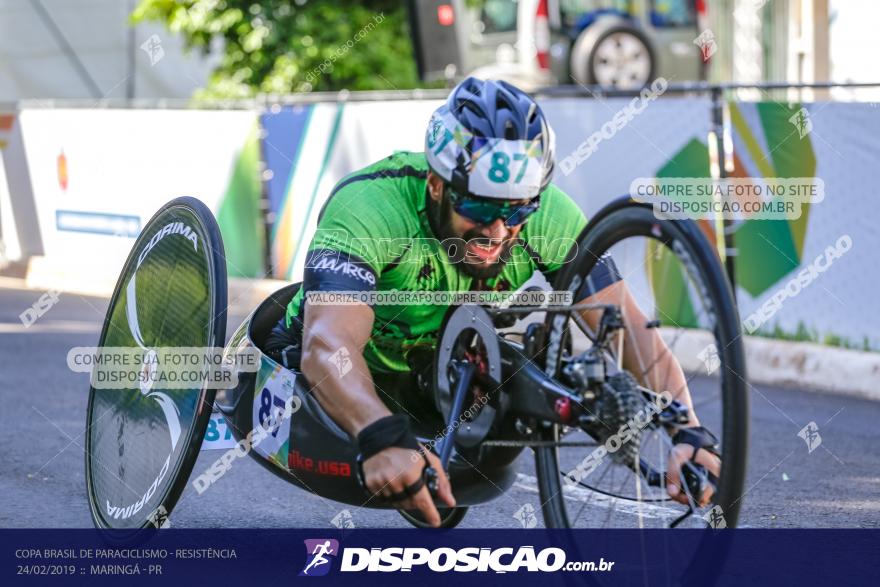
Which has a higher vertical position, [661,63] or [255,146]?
[255,146]

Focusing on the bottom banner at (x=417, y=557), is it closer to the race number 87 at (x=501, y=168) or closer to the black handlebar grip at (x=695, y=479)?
the black handlebar grip at (x=695, y=479)

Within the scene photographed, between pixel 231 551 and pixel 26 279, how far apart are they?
10738mm

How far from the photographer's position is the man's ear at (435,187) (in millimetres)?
4430

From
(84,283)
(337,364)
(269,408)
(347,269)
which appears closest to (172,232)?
(269,408)

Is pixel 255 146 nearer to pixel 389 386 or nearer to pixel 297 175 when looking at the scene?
pixel 297 175

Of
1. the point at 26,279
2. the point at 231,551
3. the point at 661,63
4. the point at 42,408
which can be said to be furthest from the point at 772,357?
the point at 661,63

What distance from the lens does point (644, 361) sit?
13.7 feet

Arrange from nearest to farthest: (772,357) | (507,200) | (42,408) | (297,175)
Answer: (507,200), (42,408), (772,357), (297,175)

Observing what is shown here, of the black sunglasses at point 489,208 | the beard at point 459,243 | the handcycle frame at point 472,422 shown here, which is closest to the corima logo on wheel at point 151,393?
the handcycle frame at point 472,422

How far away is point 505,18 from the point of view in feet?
71.6

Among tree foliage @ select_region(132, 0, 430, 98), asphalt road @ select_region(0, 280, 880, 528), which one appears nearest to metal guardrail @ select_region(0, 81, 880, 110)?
asphalt road @ select_region(0, 280, 880, 528)

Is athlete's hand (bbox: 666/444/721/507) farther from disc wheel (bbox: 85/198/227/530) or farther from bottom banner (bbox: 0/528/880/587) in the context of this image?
disc wheel (bbox: 85/198/227/530)

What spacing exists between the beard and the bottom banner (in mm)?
786

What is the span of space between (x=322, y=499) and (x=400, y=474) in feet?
6.88
